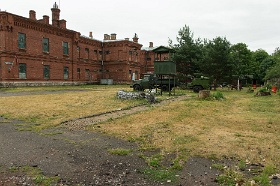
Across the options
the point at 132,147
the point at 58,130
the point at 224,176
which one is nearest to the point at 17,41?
the point at 58,130

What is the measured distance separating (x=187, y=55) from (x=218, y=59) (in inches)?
166

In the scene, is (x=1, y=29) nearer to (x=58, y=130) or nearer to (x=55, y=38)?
(x=55, y=38)

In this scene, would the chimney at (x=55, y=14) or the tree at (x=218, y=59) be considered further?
the chimney at (x=55, y=14)

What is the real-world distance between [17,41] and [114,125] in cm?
2588

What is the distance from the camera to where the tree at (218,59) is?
88.3 ft

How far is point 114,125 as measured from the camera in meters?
8.17

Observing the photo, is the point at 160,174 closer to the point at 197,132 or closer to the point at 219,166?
the point at 219,166

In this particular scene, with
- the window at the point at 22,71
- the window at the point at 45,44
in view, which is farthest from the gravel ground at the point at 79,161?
the window at the point at 45,44

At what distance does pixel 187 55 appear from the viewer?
98.9 ft

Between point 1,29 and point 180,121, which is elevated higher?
point 1,29

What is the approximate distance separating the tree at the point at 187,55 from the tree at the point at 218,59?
1937 millimetres

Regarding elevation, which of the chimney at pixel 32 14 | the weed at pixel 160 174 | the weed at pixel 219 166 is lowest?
the weed at pixel 160 174

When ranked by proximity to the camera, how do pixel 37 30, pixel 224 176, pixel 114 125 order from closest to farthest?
pixel 224 176
pixel 114 125
pixel 37 30

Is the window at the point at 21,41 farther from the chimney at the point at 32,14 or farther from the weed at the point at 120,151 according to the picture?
the weed at the point at 120,151
